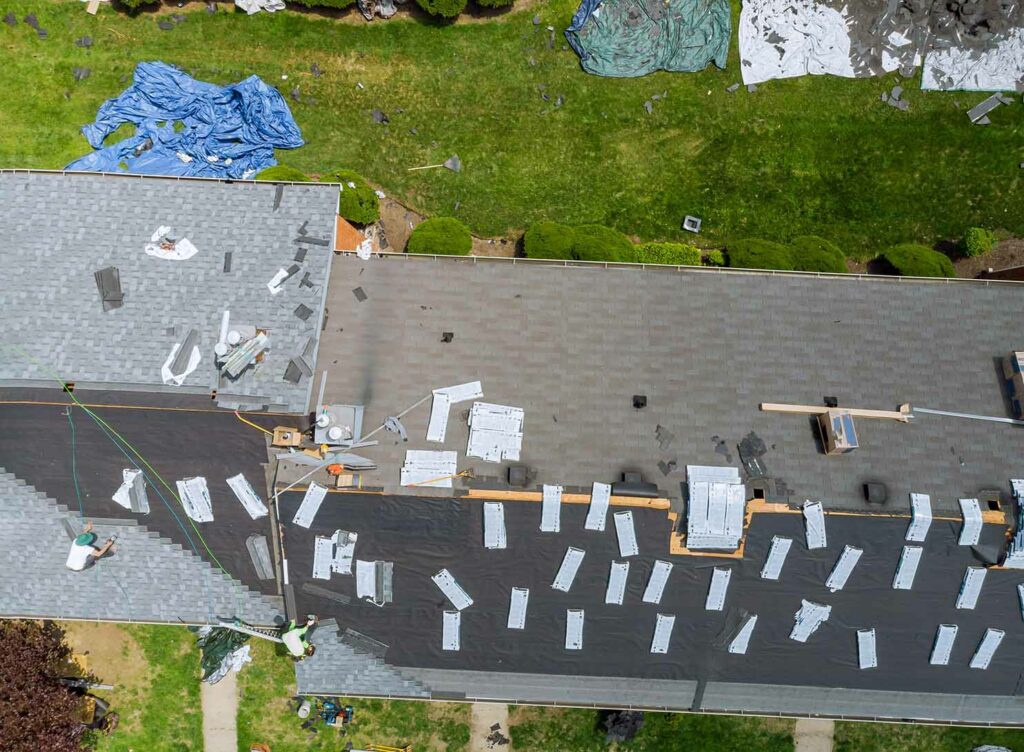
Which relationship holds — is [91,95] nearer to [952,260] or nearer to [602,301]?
[602,301]

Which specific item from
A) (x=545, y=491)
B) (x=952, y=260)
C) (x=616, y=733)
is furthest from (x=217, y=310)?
(x=952, y=260)

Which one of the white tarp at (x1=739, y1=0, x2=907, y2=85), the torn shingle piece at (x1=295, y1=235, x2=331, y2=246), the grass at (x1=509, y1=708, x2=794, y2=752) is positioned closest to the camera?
the torn shingle piece at (x1=295, y1=235, x2=331, y2=246)

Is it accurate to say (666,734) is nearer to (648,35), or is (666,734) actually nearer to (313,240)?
(313,240)

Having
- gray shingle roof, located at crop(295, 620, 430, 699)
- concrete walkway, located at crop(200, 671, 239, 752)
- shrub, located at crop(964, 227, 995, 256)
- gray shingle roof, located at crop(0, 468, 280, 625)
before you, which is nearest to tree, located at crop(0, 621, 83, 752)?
gray shingle roof, located at crop(0, 468, 280, 625)

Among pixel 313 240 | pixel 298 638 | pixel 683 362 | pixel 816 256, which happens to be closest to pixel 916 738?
pixel 683 362

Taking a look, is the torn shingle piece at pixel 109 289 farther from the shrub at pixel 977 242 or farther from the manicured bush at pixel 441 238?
the shrub at pixel 977 242

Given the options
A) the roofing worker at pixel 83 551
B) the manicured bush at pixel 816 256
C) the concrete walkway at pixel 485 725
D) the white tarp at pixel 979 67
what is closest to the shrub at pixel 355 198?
the roofing worker at pixel 83 551

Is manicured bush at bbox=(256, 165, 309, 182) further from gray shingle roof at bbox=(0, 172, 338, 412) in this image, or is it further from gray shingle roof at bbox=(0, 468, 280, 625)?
gray shingle roof at bbox=(0, 468, 280, 625)
